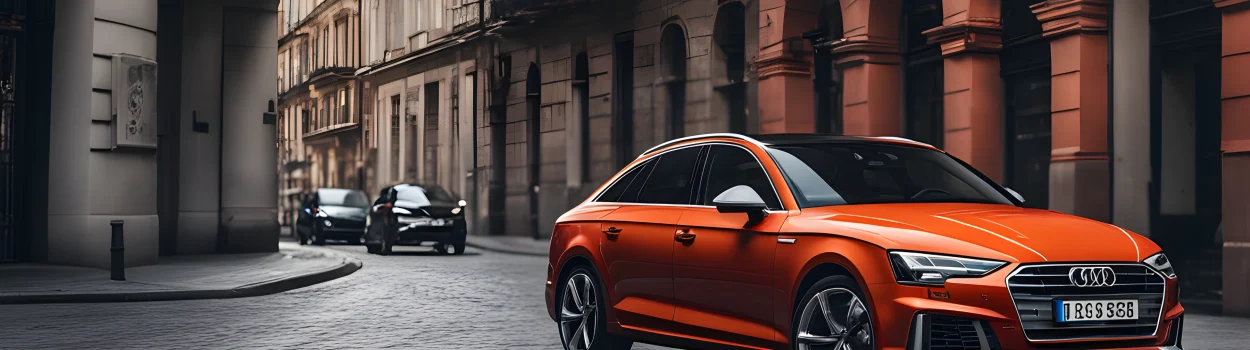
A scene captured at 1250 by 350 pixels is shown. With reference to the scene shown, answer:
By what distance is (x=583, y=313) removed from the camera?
886 cm

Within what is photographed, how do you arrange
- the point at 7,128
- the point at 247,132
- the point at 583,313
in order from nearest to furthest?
the point at 583,313
the point at 7,128
the point at 247,132

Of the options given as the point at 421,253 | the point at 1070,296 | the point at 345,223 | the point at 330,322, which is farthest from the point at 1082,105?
the point at 345,223

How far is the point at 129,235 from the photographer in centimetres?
1927

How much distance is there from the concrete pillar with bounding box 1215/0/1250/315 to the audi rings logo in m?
8.41

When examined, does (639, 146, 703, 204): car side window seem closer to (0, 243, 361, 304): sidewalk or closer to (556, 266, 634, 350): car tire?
(556, 266, 634, 350): car tire

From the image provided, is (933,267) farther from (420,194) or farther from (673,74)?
(673,74)

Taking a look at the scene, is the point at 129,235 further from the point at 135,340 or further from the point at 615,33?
the point at 615,33

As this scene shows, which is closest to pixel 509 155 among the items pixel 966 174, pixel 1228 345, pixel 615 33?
pixel 615 33

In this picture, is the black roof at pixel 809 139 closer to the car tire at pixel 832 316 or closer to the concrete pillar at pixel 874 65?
the car tire at pixel 832 316

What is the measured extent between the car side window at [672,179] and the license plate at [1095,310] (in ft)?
7.77

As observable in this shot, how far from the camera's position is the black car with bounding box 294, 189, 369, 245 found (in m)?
34.0

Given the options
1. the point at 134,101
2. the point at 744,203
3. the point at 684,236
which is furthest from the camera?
the point at 134,101

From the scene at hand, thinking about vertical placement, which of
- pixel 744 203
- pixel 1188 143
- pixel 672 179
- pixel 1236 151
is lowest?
pixel 744 203

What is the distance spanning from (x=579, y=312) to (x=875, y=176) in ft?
7.75
